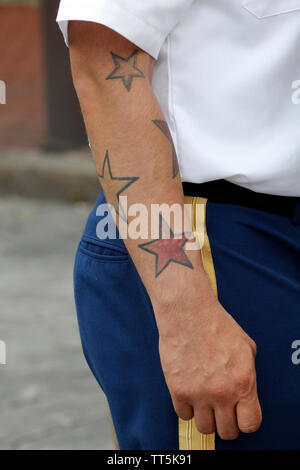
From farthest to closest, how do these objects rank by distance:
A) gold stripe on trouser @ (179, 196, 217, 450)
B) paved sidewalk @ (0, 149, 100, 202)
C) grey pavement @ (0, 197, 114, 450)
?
paved sidewalk @ (0, 149, 100, 202) < grey pavement @ (0, 197, 114, 450) < gold stripe on trouser @ (179, 196, 217, 450)

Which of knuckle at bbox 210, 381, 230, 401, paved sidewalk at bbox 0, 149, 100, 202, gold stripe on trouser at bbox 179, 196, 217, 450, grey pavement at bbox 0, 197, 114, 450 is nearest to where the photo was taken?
knuckle at bbox 210, 381, 230, 401

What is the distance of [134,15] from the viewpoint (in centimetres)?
111

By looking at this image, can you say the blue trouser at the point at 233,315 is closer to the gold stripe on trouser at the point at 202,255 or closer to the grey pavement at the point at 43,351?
the gold stripe on trouser at the point at 202,255

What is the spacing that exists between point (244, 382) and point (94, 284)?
29 cm

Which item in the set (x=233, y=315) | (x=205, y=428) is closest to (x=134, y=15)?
(x=233, y=315)

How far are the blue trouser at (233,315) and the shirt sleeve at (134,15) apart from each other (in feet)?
0.84

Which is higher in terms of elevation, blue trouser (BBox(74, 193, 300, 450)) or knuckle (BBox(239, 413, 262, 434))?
blue trouser (BBox(74, 193, 300, 450))

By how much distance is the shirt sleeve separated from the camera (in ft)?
3.62

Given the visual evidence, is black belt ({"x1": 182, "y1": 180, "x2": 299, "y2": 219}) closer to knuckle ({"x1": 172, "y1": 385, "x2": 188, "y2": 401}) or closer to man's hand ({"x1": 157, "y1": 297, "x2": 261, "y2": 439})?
man's hand ({"x1": 157, "y1": 297, "x2": 261, "y2": 439})

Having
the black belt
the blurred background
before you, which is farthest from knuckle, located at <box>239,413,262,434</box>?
the blurred background

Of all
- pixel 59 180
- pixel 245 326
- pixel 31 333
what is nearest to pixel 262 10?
pixel 245 326

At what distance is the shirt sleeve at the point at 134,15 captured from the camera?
3.62ft

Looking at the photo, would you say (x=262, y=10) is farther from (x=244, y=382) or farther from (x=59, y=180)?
(x=59, y=180)

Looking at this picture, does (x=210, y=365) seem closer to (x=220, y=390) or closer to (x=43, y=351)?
(x=220, y=390)
